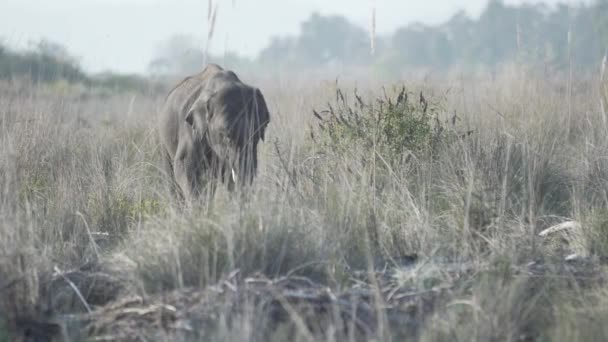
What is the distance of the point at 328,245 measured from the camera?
612 cm

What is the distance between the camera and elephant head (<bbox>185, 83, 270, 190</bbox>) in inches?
304

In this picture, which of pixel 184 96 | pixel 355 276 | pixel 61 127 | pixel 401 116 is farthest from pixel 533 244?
pixel 61 127

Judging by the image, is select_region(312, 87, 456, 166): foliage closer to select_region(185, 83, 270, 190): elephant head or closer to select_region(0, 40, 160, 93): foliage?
select_region(185, 83, 270, 190): elephant head

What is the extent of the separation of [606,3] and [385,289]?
2863 centimetres

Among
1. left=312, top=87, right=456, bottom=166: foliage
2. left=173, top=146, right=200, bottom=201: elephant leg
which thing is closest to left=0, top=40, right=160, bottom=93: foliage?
left=173, top=146, right=200, bottom=201: elephant leg

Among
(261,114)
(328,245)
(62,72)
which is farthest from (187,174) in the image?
(62,72)

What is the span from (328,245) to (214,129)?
2.20 meters

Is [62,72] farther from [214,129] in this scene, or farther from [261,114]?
[214,129]

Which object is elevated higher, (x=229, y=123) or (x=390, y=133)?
(x=229, y=123)

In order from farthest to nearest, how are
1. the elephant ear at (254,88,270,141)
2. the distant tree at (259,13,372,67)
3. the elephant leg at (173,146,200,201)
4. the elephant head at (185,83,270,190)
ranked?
the distant tree at (259,13,372,67), the elephant leg at (173,146,200,201), the elephant ear at (254,88,270,141), the elephant head at (185,83,270,190)

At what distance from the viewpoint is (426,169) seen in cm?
793

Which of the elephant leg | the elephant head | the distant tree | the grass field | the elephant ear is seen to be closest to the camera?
the grass field

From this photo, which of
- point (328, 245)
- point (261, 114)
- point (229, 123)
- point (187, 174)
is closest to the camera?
point (328, 245)

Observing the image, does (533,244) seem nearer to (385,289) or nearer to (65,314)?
(385,289)
